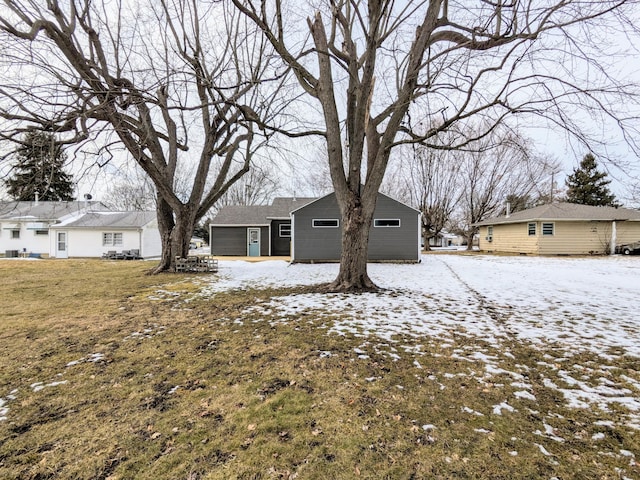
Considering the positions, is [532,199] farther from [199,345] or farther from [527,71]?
[199,345]

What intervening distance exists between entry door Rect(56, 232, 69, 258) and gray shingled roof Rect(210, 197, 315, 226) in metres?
10.6

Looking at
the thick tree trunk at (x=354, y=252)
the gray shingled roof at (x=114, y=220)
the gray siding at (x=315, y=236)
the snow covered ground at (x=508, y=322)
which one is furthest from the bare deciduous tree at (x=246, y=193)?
the thick tree trunk at (x=354, y=252)

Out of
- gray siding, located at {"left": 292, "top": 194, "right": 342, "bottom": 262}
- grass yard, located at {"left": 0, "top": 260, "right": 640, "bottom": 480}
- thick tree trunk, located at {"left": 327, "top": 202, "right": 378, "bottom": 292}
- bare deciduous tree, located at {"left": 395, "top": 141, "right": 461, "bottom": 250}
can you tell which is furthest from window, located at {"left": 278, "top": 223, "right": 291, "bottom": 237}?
grass yard, located at {"left": 0, "top": 260, "right": 640, "bottom": 480}

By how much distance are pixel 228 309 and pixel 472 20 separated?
824 centimetres

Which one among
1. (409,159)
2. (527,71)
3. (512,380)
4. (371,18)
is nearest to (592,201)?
(409,159)

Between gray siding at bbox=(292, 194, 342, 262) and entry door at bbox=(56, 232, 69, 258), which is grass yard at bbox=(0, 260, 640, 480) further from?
entry door at bbox=(56, 232, 69, 258)

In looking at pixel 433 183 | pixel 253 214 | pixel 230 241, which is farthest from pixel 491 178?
pixel 230 241

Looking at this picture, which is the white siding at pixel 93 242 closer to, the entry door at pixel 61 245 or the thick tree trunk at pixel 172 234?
the entry door at pixel 61 245

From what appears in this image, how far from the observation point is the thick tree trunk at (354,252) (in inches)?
301

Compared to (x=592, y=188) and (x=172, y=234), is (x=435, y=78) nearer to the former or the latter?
(x=172, y=234)

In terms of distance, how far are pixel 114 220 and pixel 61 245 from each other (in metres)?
3.74

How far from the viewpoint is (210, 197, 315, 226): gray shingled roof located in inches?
825

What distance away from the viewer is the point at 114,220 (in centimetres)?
2262

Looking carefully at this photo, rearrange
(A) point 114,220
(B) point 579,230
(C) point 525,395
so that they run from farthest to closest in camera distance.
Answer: (A) point 114,220
(B) point 579,230
(C) point 525,395
